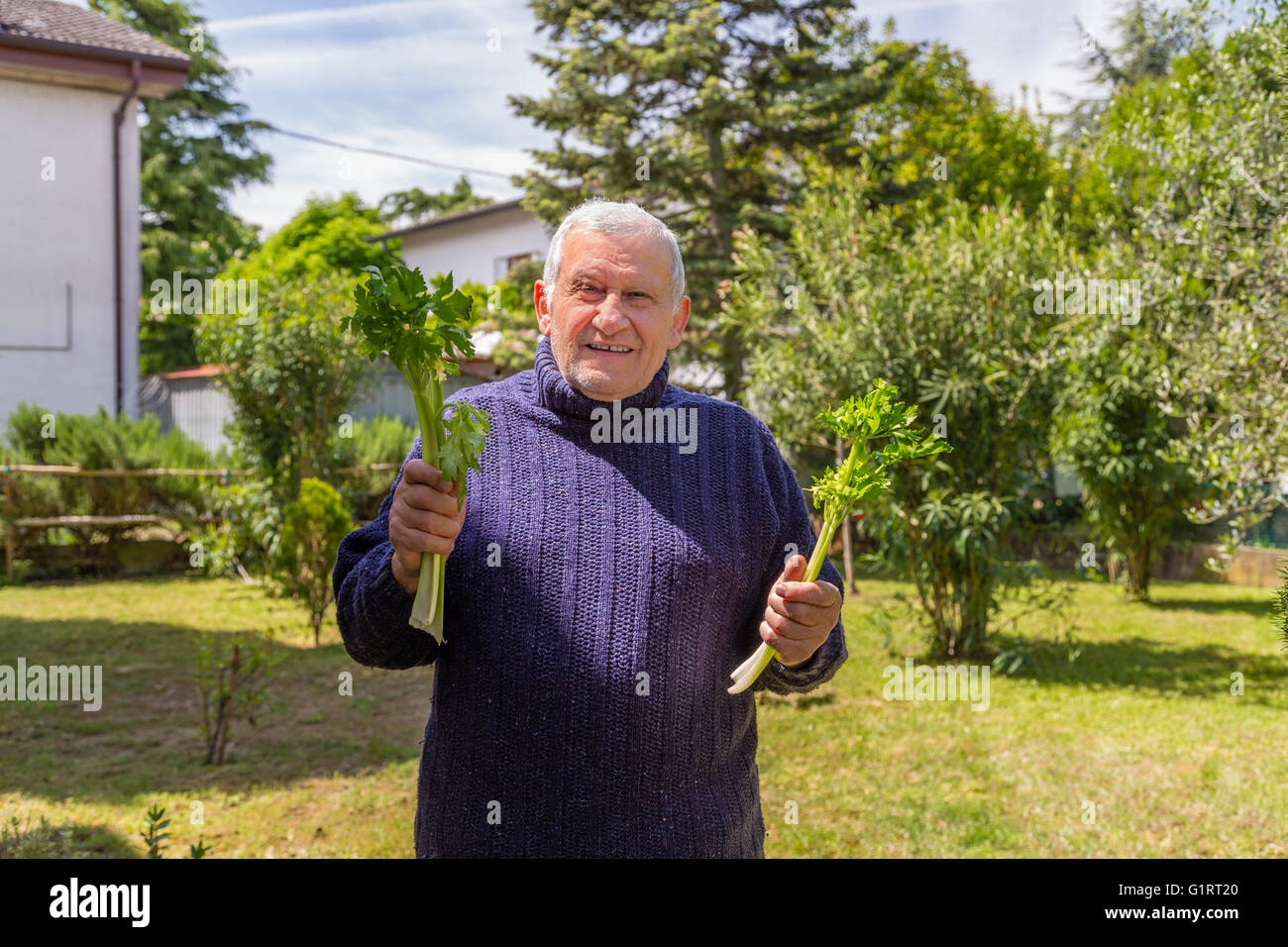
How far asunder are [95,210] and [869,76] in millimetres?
12357

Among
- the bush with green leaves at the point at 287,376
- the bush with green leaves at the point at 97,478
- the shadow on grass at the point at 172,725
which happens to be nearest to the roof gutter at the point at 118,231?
the bush with green leaves at the point at 97,478

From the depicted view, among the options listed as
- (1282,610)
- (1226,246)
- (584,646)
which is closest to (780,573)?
(584,646)

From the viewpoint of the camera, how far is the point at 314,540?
973 cm

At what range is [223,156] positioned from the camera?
3167cm

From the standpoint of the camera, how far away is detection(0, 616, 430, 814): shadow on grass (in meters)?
6.22

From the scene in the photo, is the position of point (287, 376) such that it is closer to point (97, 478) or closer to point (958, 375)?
point (97, 478)

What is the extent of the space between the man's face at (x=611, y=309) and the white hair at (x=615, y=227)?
0.05 ft

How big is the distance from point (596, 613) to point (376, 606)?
1.42 ft

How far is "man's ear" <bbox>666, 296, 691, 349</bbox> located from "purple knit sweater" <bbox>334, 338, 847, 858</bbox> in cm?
13

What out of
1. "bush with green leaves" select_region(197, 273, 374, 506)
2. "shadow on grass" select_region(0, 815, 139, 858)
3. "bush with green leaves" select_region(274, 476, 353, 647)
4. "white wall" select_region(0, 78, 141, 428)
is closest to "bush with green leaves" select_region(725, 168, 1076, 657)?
"bush with green leaves" select_region(274, 476, 353, 647)

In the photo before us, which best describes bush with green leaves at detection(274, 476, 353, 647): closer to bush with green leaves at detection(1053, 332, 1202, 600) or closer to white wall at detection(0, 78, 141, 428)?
bush with green leaves at detection(1053, 332, 1202, 600)
